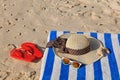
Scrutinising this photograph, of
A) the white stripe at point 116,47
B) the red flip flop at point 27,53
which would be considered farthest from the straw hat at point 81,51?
the red flip flop at point 27,53

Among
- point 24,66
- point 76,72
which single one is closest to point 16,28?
point 24,66

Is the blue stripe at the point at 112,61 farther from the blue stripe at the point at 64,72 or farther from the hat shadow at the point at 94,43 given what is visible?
the blue stripe at the point at 64,72

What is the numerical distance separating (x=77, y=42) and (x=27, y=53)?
3.79 ft

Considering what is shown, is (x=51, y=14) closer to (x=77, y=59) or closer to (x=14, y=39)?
(x=14, y=39)

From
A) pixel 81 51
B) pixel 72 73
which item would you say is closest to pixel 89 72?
pixel 72 73

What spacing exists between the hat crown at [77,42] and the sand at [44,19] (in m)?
0.92

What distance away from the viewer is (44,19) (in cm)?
538

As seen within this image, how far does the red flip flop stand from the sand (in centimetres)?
7

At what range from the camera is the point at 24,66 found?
4145 millimetres

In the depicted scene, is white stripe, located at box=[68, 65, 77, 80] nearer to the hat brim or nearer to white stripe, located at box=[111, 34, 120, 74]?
the hat brim

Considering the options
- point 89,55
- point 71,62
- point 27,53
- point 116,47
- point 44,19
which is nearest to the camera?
point 71,62

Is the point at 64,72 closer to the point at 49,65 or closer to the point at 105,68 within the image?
the point at 49,65

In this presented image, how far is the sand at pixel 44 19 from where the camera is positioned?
4738 mm

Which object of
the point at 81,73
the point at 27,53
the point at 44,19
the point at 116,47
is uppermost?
the point at 81,73
